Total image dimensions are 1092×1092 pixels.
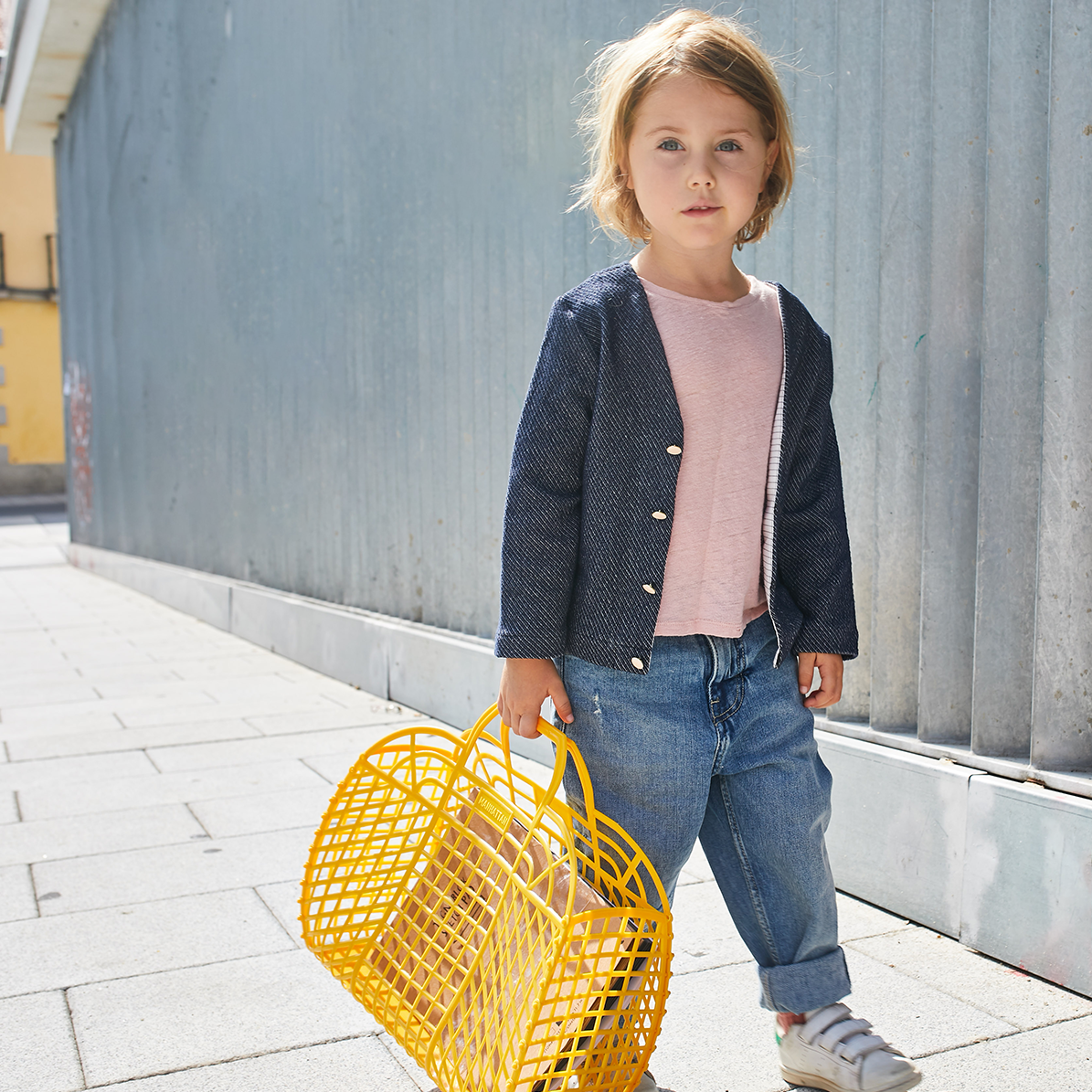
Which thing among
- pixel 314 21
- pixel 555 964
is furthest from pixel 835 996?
pixel 314 21

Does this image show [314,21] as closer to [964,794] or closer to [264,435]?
[264,435]

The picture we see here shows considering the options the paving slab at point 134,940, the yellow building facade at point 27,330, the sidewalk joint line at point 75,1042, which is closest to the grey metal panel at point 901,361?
the paving slab at point 134,940

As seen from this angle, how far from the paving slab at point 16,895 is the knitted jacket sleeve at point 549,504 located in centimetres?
174

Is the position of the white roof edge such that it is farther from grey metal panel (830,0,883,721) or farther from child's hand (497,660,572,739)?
child's hand (497,660,572,739)

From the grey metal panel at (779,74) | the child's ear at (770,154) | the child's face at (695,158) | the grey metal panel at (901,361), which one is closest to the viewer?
the child's face at (695,158)

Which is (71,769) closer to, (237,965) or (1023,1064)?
(237,965)

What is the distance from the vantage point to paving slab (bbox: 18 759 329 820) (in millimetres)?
3729

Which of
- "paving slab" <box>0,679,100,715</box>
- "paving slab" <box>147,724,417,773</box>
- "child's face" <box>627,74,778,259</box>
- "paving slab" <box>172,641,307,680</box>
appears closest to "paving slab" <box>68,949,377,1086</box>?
"child's face" <box>627,74,778,259</box>

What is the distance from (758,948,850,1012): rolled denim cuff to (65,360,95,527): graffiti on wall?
41.3ft

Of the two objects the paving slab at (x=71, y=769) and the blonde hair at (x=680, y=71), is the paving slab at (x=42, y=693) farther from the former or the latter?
the blonde hair at (x=680, y=71)

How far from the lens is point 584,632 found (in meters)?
1.74

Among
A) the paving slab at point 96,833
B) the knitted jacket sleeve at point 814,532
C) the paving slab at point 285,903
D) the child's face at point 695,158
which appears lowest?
the paving slab at point 96,833

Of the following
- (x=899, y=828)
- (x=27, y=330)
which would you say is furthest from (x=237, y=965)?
(x=27, y=330)

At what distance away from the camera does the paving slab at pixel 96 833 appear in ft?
10.7
